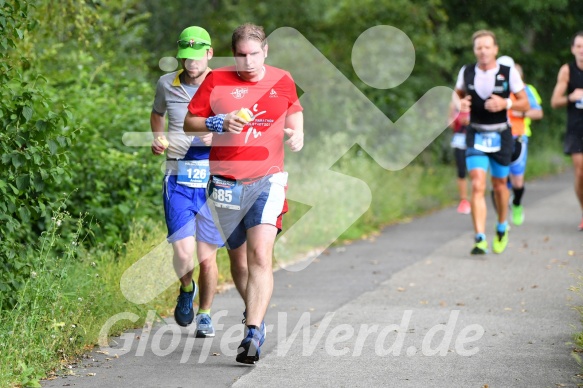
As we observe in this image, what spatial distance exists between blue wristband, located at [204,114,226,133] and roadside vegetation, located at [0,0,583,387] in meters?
1.14

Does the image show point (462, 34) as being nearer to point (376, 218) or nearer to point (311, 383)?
point (376, 218)

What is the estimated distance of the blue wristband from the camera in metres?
6.56

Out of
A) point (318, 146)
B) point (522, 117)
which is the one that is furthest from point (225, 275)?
point (318, 146)

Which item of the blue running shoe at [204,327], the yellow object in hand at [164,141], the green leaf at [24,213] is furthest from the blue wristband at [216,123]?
the blue running shoe at [204,327]

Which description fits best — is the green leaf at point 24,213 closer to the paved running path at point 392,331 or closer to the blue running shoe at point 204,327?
the paved running path at point 392,331

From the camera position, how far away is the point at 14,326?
6.38 m

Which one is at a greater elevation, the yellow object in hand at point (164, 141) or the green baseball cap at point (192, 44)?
the green baseball cap at point (192, 44)

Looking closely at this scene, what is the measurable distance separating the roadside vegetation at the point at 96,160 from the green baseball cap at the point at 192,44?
88cm

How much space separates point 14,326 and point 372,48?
534 inches

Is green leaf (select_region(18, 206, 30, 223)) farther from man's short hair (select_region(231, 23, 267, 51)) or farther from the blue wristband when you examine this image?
man's short hair (select_region(231, 23, 267, 51))

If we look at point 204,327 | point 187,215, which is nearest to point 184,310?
point 204,327

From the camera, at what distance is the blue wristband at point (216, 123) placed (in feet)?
21.5

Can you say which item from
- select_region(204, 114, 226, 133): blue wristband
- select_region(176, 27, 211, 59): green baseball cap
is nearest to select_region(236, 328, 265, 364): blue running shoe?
select_region(204, 114, 226, 133): blue wristband

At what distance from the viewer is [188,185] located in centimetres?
759
